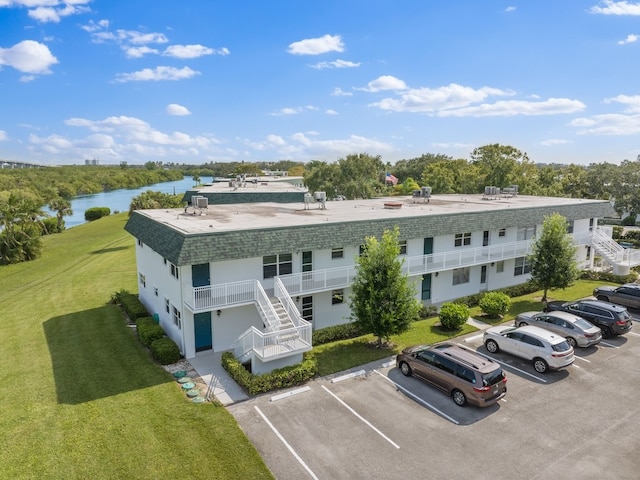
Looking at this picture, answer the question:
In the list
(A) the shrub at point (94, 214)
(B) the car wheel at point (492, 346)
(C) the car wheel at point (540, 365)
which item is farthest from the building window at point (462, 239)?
(A) the shrub at point (94, 214)

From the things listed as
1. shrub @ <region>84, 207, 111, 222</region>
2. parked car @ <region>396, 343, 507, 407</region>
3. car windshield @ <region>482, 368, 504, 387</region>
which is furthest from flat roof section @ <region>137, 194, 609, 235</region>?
shrub @ <region>84, 207, 111, 222</region>

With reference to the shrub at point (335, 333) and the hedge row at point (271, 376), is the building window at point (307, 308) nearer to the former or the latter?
the shrub at point (335, 333)

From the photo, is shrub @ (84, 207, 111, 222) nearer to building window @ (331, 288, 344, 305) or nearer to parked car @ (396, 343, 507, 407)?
building window @ (331, 288, 344, 305)

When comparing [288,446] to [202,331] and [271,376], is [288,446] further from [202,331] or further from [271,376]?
[202,331]

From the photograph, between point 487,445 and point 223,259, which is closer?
point 487,445

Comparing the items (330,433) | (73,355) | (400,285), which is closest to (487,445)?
(330,433)

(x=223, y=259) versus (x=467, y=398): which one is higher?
(x=223, y=259)

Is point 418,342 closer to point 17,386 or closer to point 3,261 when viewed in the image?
point 17,386
